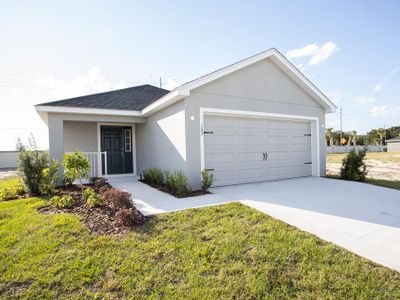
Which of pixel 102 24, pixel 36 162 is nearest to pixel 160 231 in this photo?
pixel 36 162

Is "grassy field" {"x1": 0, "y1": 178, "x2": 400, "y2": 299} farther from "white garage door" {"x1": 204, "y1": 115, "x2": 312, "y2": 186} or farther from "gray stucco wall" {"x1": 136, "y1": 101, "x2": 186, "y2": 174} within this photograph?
"white garage door" {"x1": 204, "y1": 115, "x2": 312, "y2": 186}

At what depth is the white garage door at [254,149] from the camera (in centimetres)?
763

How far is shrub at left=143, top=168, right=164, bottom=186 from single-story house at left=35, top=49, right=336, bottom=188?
318 millimetres

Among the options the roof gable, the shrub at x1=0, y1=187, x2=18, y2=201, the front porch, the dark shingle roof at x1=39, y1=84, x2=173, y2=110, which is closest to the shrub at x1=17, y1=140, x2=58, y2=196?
the shrub at x1=0, y1=187, x2=18, y2=201

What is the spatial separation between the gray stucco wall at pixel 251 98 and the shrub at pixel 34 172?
441 centimetres

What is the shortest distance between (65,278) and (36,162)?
215 inches

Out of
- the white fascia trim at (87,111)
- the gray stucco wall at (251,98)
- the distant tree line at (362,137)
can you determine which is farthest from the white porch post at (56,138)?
the distant tree line at (362,137)

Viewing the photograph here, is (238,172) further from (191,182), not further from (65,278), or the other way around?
(65,278)

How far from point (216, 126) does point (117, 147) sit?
5.60m

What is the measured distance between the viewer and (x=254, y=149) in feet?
27.6

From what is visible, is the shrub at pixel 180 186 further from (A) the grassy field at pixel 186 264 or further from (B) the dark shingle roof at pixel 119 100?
(B) the dark shingle roof at pixel 119 100

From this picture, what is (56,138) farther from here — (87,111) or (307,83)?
(307,83)

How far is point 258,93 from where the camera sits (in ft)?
27.6

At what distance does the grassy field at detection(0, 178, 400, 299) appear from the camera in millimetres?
2471
